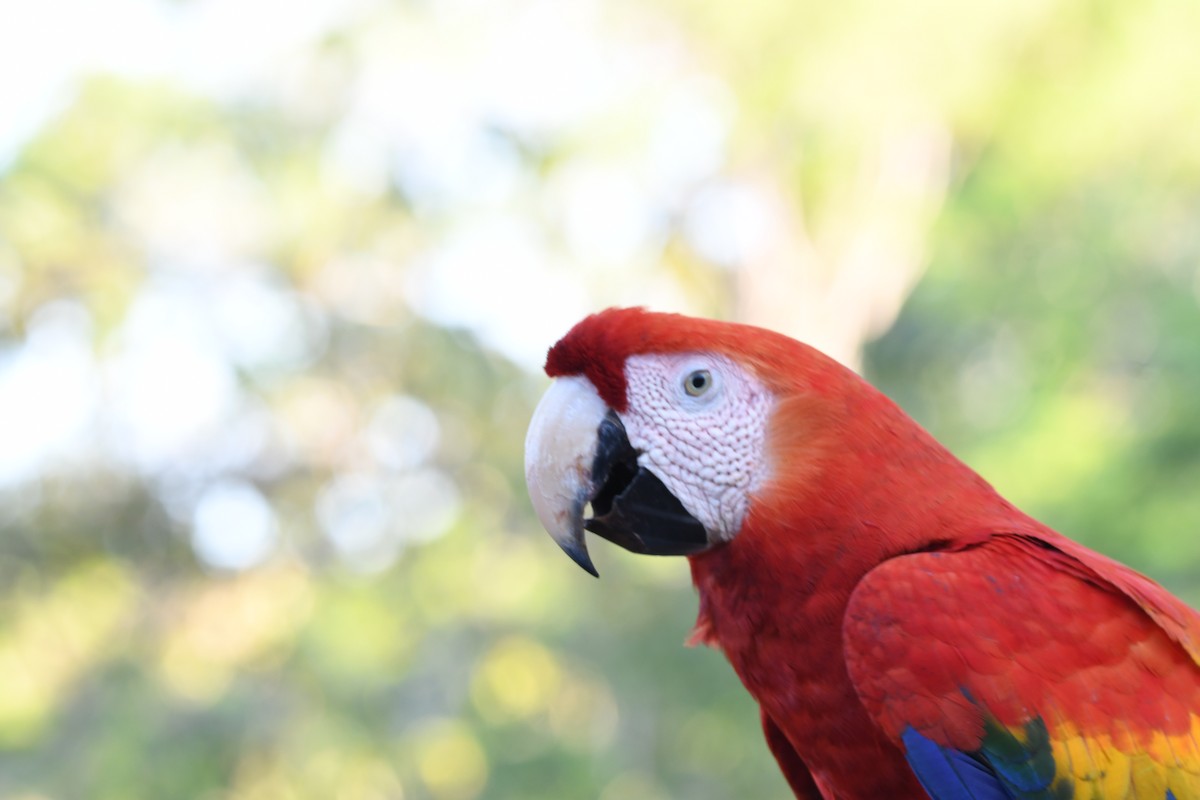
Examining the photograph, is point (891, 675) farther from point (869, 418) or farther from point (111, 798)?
point (111, 798)

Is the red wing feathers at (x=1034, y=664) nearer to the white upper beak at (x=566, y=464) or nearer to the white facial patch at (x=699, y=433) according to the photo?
the white facial patch at (x=699, y=433)

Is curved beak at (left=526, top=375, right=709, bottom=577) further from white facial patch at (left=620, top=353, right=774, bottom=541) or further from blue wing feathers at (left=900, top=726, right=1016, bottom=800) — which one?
blue wing feathers at (left=900, top=726, right=1016, bottom=800)

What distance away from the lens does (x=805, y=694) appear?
3.47 feet

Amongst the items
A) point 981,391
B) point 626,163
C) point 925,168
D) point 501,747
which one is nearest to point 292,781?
point 501,747

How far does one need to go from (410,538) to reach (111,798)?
138 centimetres

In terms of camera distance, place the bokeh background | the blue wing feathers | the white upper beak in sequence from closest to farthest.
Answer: the blue wing feathers, the white upper beak, the bokeh background

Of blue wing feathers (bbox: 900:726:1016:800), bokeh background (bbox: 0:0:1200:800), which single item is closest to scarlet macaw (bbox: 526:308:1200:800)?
blue wing feathers (bbox: 900:726:1016:800)

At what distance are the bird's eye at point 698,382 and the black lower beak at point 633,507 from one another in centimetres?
8

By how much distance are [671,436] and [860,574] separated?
23 centimetres

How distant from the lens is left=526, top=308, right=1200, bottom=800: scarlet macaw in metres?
0.95

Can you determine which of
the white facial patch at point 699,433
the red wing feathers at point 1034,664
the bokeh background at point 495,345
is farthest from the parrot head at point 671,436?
the bokeh background at point 495,345

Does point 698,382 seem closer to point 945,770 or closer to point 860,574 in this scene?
point 860,574

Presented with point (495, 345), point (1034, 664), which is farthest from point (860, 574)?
point (495, 345)

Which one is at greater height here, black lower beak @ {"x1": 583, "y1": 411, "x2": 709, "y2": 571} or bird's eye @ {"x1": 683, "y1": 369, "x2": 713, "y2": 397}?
bird's eye @ {"x1": 683, "y1": 369, "x2": 713, "y2": 397}
